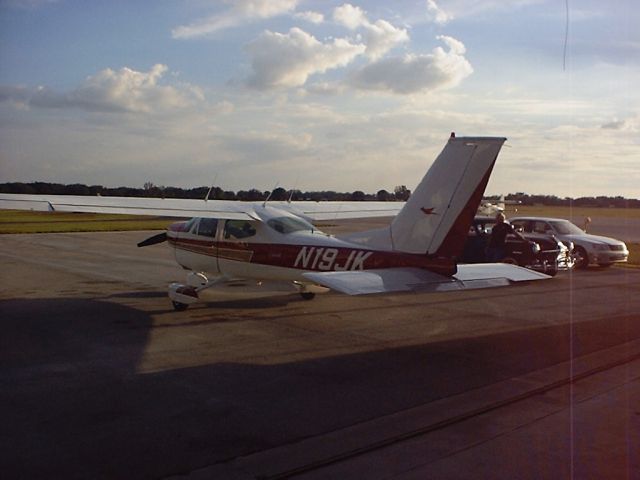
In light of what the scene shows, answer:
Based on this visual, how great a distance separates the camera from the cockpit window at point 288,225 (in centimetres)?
1252

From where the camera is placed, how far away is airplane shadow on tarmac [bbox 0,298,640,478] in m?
5.49

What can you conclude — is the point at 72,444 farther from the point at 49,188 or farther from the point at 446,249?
the point at 49,188

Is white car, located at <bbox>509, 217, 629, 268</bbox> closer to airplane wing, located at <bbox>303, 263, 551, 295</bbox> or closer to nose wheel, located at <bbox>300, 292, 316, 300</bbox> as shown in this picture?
nose wheel, located at <bbox>300, 292, 316, 300</bbox>

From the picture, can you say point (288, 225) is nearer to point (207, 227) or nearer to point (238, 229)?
point (238, 229)

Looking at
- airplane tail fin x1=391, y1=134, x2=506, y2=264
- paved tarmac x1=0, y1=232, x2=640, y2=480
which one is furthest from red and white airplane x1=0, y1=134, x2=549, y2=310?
paved tarmac x1=0, y1=232, x2=640, y2=480

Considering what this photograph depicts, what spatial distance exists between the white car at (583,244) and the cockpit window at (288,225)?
33.5 feet

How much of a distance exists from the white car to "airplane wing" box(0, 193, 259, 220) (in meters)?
11.0

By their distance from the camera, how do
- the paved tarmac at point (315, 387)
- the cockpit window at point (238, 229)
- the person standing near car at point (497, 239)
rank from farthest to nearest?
the person standing near car at point (497, 239), the cockpit window at point (238, 229), the paved tarmac at point (315, 387)

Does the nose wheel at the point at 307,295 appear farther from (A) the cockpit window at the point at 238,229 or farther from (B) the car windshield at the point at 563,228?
(B) the car windshield at the point at 563,228

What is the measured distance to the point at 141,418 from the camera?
632 cm

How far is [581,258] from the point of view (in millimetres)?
21375

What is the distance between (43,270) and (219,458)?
14485mm

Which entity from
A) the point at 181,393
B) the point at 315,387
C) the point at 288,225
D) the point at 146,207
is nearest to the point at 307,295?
the point at 288,225

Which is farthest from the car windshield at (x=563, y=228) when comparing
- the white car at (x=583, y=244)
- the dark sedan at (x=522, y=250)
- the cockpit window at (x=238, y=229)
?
the cockpit window at (x=238, y=229)
